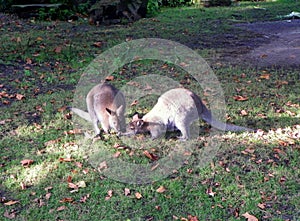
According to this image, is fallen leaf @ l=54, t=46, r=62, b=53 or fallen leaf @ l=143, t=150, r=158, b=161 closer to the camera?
fallen leaf @ l=143, t=150, r=158, b=161

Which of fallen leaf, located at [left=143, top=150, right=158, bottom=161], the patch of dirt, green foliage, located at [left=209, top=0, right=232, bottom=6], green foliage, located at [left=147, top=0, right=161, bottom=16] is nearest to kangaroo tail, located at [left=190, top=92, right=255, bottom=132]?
fallen leaf, located at [left=143, top=150, right=158, bottom=161]

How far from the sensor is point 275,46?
916 centimetres

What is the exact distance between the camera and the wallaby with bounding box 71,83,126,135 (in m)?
4.87

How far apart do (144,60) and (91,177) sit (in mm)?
4111

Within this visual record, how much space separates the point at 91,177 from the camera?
4.31m

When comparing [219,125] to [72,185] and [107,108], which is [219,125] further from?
[72,185]

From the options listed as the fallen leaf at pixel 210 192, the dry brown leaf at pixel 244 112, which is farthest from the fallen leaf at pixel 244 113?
the fallen leaf at pixel 210 192

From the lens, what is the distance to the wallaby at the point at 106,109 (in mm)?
4867

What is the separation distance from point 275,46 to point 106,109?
5549mm

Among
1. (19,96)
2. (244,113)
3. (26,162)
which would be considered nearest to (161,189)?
(26,162)

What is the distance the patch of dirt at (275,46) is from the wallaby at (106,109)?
11.7ft

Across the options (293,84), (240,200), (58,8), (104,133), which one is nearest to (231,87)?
(293,84)

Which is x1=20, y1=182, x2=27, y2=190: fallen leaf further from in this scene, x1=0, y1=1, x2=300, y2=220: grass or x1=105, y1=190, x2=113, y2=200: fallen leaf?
x1=105, y1=190, x2=113, y2=200: fallen leaf

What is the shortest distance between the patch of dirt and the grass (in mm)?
554
